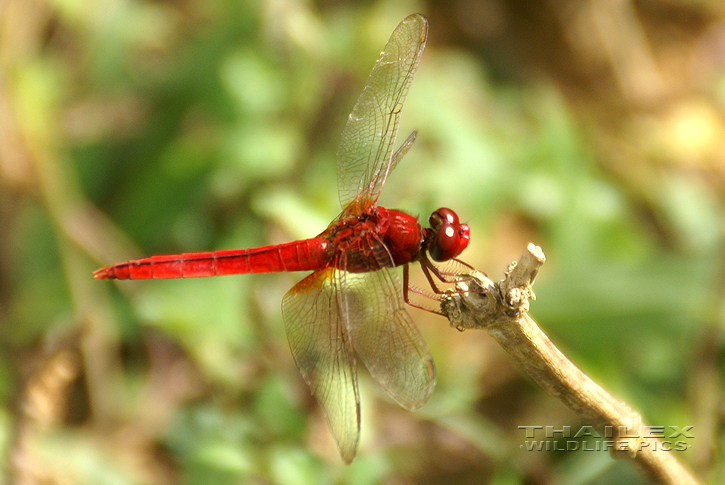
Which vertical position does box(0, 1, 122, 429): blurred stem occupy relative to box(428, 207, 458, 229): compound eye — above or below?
above

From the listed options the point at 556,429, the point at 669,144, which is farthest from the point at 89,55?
the point at 669,144

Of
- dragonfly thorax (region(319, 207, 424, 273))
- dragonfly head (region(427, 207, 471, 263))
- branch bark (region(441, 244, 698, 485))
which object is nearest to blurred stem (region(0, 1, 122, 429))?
dragonfly thorax (region(319, 207, 424, 273))

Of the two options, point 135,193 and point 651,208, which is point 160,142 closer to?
point 135,193

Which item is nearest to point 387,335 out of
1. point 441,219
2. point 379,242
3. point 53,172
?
point 379,242

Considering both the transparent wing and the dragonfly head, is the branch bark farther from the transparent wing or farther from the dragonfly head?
the transparent wing

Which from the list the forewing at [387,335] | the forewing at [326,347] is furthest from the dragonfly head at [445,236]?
the forewing at [326,347]
